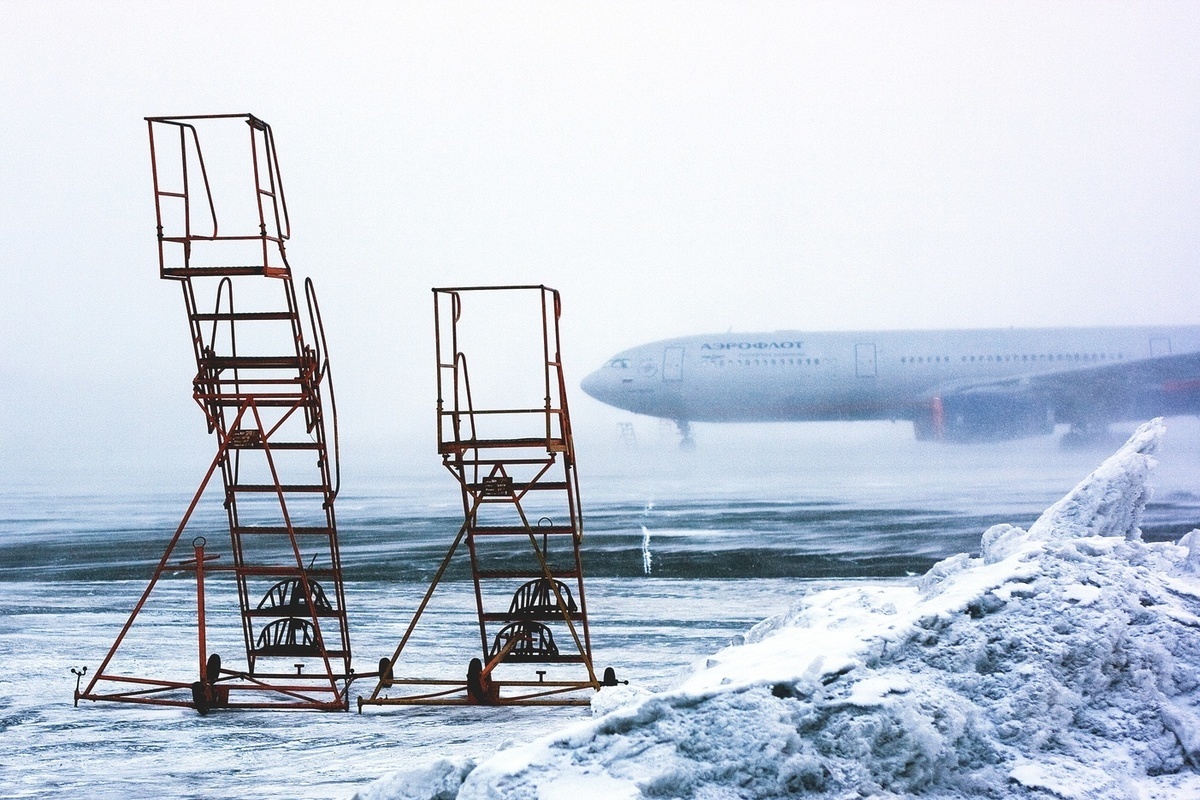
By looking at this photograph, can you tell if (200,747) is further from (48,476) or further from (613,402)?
(48,476)

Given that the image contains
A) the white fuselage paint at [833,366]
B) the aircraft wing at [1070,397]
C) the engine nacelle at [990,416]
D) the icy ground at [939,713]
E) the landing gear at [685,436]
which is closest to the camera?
the icy ground at [939,713]

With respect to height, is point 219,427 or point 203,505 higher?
point 219,427

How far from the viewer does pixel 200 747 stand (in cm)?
760

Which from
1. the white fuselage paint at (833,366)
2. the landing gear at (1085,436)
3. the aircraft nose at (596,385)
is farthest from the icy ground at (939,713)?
the landing gear at (1085,436)

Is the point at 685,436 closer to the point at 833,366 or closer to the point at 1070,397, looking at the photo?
the point at 833,366

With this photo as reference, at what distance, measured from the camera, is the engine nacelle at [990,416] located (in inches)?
1543

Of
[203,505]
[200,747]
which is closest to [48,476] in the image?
[203,505]

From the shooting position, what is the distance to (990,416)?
131 ft

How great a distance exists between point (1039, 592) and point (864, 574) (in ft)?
27.2

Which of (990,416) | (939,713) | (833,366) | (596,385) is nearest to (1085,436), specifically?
(990,416)

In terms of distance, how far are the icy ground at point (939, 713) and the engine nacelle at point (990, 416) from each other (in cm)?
3348

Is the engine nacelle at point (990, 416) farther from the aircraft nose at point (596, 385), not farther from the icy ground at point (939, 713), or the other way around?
the icy ground at point (939, 713)

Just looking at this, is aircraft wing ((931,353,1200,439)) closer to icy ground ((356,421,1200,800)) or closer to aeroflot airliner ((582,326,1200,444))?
aeroflot airliner ((582,326,1200,444))

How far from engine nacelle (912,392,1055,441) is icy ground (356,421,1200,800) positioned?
33481 mm
